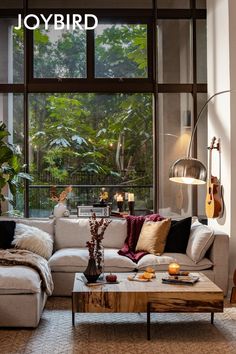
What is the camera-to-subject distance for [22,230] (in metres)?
5.69

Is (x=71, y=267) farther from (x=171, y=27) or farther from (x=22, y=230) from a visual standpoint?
(x=171, y=27)

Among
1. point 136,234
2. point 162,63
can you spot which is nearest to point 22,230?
point 136,234

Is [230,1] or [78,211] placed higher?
[230,1]

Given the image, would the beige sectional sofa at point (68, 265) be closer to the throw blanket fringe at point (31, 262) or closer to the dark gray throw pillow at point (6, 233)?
the throw blanket fringe at point (31, 262)

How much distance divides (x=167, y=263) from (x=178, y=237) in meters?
0.48

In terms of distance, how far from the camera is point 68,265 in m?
5.37

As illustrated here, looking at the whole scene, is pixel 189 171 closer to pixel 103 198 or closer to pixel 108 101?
pixel 103 198

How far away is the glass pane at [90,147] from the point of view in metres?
6.88

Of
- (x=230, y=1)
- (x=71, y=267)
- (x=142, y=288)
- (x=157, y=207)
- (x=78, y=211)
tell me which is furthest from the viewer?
(x=157, y=207)

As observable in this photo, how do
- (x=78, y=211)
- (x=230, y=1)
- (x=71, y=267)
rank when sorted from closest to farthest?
1. (x=71, y=267)
2. (x=230, y=1)
3. (x=78, y=211)

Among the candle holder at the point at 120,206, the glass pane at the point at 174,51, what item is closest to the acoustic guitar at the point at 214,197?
the candle holder at the point at 120,206

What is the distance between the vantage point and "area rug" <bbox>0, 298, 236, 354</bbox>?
3770 millimetres

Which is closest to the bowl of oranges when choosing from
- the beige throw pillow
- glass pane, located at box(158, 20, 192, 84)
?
the beige throw pillow

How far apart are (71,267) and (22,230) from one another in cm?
72
